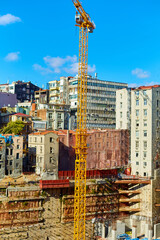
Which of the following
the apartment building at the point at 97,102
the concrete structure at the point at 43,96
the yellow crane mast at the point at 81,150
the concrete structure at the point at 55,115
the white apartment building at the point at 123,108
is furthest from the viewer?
the concrete structure at the point at 43,96

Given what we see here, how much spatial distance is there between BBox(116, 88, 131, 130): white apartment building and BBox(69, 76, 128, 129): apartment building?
13542 mm

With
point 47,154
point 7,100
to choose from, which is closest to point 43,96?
point 7,100

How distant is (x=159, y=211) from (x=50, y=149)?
3230cm

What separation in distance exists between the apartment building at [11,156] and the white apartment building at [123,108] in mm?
32607

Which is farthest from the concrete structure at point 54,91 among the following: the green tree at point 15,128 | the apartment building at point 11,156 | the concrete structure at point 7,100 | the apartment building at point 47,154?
the apartment building at point 11,156

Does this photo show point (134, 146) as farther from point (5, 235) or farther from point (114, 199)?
point (5, 235)

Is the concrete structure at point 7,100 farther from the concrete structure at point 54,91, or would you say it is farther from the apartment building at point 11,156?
the apartment building at point 11,156

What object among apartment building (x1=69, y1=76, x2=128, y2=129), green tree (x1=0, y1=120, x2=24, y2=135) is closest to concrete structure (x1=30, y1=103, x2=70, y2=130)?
apartment building (x1=69, y1=76, x2=128, y2=129)

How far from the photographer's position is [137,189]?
8306 centimetres

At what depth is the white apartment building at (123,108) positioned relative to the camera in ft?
307

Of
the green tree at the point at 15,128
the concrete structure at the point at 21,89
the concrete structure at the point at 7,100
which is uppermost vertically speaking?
the concrete structure at the point at 21,89

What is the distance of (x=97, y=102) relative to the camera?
109m

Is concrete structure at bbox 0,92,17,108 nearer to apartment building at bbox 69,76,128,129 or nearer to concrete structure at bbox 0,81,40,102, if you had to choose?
concrete structure at bbox 0,81,40,102

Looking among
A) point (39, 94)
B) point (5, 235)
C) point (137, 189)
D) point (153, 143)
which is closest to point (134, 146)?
point (153, 143)
